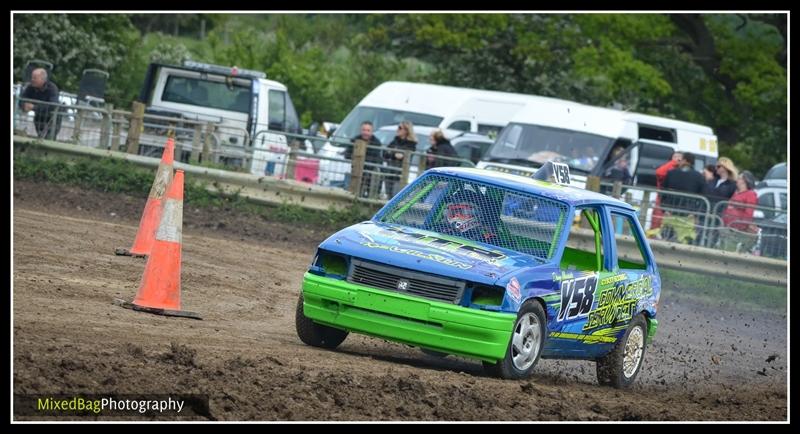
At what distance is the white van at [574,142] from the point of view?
74.1 ft

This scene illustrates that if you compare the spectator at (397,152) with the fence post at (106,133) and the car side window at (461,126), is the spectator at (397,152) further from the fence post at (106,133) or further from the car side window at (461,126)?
the car side window at (461,126)

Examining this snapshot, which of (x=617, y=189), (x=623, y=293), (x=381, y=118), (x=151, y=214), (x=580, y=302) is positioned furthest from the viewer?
(x=381, y=118)

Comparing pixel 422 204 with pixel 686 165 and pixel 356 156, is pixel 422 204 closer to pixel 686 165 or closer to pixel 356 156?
pixel 356 156

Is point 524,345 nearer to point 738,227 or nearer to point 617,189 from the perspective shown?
point 617,189

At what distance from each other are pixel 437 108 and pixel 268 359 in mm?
20125

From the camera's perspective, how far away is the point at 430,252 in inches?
374

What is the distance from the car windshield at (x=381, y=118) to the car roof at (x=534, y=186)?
53.6 ft

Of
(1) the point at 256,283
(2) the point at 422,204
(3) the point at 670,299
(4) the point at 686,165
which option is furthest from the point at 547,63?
(2) the point at 422,204

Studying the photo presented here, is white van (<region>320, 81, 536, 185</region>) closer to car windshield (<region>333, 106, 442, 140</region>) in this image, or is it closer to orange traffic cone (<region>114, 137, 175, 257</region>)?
car windshield (<region>333, 106, 442, 140</region>)

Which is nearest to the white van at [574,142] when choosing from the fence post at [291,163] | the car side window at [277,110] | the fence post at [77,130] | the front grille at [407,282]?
the fence post at [291,163]

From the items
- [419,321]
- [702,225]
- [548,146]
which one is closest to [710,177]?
[702,225]

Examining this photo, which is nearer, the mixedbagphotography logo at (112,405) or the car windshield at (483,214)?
the mixedbagphotography logo at (112,405)

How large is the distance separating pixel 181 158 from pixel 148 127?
1.83 m

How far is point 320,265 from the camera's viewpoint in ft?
31.9
